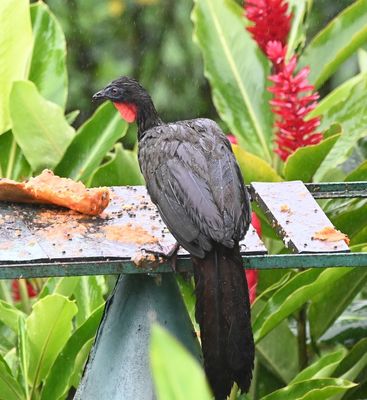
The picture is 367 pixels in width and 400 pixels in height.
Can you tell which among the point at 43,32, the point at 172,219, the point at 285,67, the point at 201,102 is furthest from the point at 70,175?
the point at 201,102

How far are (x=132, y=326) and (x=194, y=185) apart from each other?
1.46 ft

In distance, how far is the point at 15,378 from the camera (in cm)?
325

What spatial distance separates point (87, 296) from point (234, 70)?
1.10 m

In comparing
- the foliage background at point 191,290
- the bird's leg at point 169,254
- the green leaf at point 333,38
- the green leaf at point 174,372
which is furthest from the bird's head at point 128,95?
the green leaf at point 174,372

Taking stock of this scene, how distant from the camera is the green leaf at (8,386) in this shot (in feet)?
10.0

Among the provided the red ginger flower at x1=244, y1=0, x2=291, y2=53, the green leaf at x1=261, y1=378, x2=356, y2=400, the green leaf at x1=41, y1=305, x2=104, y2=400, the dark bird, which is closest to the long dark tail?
the dark bird

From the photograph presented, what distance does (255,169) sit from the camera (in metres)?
3.53

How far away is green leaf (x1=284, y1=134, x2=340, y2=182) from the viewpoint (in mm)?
3342

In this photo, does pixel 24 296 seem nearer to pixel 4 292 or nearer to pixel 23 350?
pixel 4 292

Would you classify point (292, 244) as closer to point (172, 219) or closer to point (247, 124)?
point (172, 219)

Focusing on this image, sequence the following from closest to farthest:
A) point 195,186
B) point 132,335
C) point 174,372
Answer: point 174,372
point 195,186
point 132,335

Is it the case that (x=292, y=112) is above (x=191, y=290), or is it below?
above

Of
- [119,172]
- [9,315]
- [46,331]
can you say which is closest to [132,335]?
[46,331]

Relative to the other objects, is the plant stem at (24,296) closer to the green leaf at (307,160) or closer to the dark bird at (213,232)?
the green leaf at (307,160)
